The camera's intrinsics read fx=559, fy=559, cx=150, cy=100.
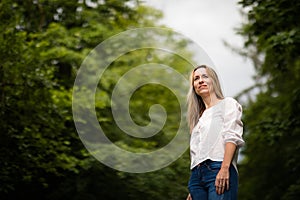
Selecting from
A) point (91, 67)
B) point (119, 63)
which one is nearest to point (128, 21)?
point (119, 63)

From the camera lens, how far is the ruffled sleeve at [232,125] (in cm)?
320

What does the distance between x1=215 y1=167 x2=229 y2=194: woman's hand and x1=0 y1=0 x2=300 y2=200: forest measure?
6588 millimetres

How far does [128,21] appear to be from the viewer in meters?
17.0

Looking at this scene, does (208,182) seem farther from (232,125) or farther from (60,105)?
(60,105)

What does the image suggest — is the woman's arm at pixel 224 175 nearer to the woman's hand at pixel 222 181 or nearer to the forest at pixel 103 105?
the woman's hand at pixel 222 181

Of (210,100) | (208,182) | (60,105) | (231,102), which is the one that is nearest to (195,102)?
(210,100)

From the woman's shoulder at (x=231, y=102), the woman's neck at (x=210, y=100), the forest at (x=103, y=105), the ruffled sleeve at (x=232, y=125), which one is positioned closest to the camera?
the ruffled sleeve at (x=232, y=125)

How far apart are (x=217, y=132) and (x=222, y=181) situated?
13.0 inches

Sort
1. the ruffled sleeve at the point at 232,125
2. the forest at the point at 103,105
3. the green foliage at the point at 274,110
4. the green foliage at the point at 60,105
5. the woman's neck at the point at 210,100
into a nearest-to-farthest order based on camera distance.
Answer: the ruffled sleeve at the point at 232,125
the woman's neck at the point at 210,100
the green foliage at the point at 274,110
the forest at the point at 103,105
the green foliage at the point at 60,105

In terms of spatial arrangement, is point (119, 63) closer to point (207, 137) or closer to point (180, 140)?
point (180, 140)

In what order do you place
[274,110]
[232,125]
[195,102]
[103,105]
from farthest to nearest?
[274,110], [103,105], [195,102], [232,125]

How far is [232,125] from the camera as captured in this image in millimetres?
3252

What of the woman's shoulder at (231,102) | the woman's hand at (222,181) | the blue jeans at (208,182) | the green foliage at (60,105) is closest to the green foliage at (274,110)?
the green foliage at (60,105)

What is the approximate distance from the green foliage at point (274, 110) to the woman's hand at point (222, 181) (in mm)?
6569
